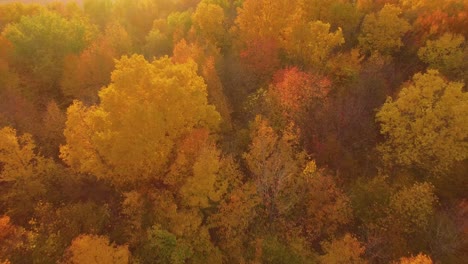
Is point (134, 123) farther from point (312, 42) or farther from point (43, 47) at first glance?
point (43, 47)

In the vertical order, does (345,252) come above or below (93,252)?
below

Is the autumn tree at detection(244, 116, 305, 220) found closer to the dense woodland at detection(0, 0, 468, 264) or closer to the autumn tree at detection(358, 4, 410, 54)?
the dense woodland at detection(0, 0, 468, 264)

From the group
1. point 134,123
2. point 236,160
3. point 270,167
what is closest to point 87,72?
point 134,123

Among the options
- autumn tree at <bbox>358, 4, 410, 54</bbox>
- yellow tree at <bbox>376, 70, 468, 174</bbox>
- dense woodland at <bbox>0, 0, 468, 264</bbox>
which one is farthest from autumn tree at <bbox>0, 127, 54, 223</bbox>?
autumn tree at <bbox>358, 4, 410, 54</bbox>

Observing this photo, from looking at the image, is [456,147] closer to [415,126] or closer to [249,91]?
[415,126]

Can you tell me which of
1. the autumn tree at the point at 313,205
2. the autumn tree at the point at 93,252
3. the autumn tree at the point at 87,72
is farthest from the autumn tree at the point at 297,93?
the autumn tree at the point at 87,72
